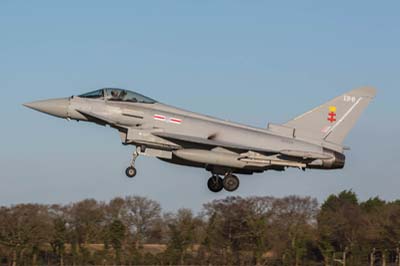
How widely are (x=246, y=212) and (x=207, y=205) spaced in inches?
190

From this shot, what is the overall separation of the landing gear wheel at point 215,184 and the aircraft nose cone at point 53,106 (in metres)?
6.46

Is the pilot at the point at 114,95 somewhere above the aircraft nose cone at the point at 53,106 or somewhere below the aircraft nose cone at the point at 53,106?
above

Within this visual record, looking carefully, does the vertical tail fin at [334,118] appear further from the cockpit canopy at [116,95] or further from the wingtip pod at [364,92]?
the cockpit canopy at [116,95]

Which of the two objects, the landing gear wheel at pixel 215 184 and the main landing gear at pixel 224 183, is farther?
the landing gear wheel at pixel 215 184

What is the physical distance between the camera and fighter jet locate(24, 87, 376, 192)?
33.8 meters

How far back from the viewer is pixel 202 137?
34406 millimetres

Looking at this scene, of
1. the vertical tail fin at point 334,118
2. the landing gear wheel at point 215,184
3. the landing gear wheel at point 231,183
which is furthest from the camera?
the vertical tail fin at point 334,118

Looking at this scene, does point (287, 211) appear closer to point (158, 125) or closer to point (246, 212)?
point (246, 212)

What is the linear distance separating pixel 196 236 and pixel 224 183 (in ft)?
113

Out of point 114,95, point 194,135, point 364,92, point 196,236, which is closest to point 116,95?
point 114,95

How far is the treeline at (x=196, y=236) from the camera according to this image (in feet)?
216

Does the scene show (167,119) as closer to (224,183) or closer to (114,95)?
(114,95)

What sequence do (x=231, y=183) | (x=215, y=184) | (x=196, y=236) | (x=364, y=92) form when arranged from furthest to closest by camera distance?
(x=196, y=236)
(x=364, y=92)
(x=215, y=184)
(x=231, y=183)

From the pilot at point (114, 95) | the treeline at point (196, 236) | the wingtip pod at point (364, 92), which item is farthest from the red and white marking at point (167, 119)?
the treeline at point (196, 236)
